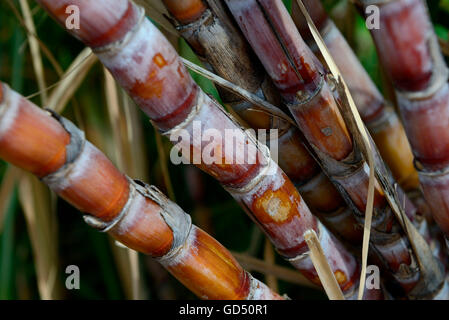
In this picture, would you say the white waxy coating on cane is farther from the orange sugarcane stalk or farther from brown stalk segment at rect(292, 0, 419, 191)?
brown stalk segment at rect(292, 0, 419, 191)

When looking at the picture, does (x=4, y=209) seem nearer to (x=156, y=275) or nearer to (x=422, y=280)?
(x=156, y=275)

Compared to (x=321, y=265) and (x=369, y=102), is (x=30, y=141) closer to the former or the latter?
(x=321, y=265)

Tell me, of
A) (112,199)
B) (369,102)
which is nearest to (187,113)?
→ (112,199)

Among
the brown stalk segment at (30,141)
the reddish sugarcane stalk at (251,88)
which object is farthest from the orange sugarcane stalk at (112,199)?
the reddish sugarcane stalk at (251,88)

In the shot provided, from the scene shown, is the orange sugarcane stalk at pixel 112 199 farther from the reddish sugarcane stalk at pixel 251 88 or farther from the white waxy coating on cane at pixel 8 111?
the reddish sugarcane stalk at pixel 251 88
